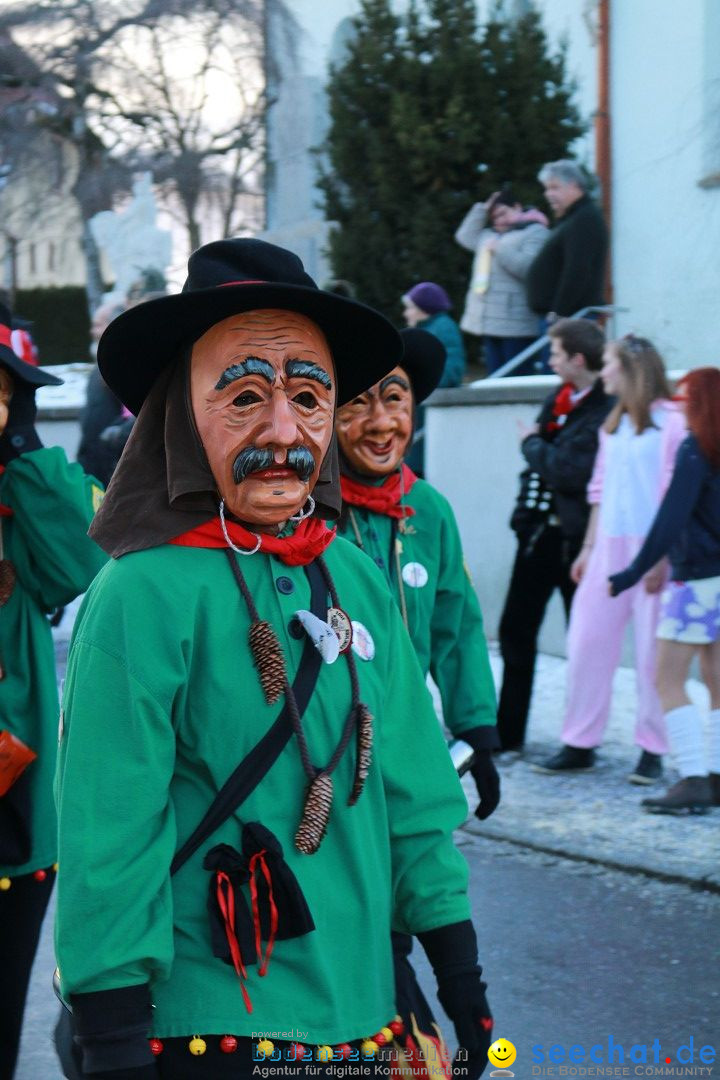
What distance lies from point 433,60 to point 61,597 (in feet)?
36.4

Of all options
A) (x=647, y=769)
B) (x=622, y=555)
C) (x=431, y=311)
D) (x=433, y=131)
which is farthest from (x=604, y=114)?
(x=647, y=769)

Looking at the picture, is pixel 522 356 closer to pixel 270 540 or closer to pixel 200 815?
pixel 270 540

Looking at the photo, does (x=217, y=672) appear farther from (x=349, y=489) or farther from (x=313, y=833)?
(x=349, y=489)

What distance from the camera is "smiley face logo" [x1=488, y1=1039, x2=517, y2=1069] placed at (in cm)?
376

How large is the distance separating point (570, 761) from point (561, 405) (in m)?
1.66

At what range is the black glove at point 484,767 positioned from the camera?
3816mm

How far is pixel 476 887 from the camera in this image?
5234mm

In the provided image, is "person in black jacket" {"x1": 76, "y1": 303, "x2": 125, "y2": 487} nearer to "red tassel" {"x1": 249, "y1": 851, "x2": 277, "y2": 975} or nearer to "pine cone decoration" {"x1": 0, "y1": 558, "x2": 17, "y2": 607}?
"pine cone decoration" {"x1": 0, "y1": 558, "x2": 17, "y2": 607}

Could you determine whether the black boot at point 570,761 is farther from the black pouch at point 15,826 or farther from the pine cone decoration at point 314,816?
the pine cone decoration at point 314,816

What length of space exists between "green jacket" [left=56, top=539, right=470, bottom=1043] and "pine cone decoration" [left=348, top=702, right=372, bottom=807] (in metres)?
0.02

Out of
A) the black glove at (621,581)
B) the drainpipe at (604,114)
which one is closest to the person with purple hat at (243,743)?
the black glove at (621,581)

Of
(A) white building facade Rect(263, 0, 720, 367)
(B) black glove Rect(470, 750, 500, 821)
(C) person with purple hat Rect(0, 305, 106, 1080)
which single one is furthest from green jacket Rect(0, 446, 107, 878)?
(A) white building facade Rect(263, 0, 720, 367)

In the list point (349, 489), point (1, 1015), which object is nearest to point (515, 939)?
point (349, 489)

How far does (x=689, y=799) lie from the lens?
5.93 m
